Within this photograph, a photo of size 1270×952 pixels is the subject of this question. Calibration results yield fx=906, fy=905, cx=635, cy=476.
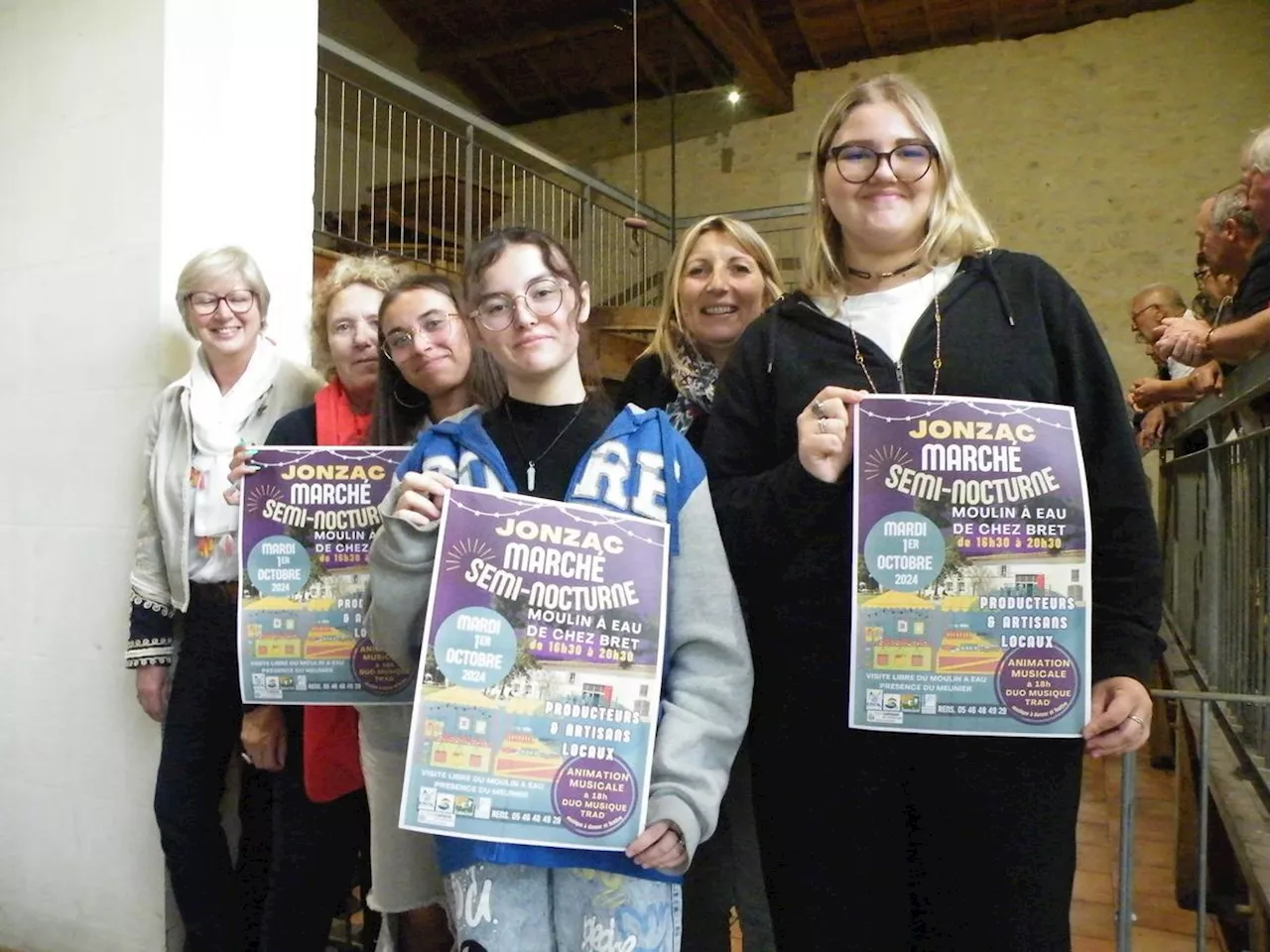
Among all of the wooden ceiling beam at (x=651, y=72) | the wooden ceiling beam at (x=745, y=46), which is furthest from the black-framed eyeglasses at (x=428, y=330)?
the wooden ceiling beam at (x=651, y=72)

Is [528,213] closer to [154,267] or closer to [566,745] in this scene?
[154,267]

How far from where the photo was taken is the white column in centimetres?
196

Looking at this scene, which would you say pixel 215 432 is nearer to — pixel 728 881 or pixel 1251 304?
pixel 728 881

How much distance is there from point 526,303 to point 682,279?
674mm

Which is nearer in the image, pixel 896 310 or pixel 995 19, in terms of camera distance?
pixel 896 310

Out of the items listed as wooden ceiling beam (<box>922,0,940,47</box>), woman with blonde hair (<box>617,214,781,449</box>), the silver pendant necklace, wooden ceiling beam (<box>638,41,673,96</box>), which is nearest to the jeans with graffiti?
the silver pendant necklace

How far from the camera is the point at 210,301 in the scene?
69.9 inches

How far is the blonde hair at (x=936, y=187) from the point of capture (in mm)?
1183

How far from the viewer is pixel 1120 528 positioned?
1.10 meters

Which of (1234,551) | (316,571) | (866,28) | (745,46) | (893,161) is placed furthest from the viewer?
(866,28)

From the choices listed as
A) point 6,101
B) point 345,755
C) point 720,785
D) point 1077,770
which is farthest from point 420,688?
point 6,101

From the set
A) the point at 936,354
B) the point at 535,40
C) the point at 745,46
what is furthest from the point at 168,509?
the point at 535,40

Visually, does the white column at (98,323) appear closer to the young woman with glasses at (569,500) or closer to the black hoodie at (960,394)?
the young woman with glasses at (569,500)

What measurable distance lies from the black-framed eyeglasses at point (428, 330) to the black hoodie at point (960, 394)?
0.60m
